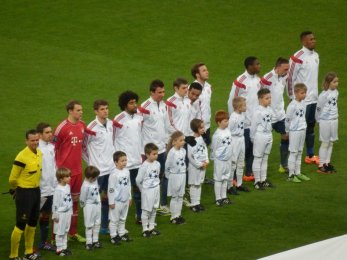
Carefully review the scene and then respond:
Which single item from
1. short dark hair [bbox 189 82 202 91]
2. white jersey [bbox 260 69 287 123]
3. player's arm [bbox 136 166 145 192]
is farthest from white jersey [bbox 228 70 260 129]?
player's arm [bbox 136 166 145 192]

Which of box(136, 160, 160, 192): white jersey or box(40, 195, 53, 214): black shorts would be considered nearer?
box(40, 195, 53, 214): black shorts

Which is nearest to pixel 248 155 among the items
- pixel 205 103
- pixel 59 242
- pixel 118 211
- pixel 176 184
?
pixel 205 103

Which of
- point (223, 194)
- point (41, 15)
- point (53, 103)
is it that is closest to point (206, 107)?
point (223, 194)

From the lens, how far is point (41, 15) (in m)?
27.8

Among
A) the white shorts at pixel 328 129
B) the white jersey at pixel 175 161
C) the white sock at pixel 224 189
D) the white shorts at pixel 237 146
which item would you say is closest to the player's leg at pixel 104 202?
the white jersey at pixel 175 161

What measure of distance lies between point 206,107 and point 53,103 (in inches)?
226

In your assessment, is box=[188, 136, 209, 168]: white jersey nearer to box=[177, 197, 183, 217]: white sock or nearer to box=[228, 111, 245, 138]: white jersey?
box=[177, 197, 183, 217]: white sock

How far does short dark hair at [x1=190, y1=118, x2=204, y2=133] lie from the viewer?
53.2 ft

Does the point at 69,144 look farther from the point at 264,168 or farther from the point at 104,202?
the point at 264,168

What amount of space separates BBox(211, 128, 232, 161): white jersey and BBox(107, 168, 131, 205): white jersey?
2178 mm

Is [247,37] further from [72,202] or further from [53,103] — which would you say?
[72,202]

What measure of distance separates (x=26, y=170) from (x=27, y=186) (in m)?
0.24

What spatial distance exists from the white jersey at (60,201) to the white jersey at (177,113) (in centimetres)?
294

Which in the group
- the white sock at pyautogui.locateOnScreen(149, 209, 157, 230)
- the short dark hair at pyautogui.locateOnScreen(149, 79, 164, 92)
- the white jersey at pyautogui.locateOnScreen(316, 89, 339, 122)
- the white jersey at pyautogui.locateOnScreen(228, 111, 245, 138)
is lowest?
the white sock at pyautogui.locateOnScreen(149, 209, 157, 230)
